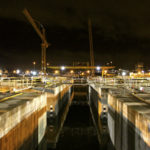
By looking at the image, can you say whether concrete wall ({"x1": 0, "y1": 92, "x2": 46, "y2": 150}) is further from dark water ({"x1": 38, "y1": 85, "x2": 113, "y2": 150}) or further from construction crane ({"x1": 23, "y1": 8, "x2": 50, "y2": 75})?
construction crane ({"x1": 23, "y1": 8, "x2": 50, "y2": 75})

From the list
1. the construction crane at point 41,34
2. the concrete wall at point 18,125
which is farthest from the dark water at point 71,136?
the construction crane at point 41,34

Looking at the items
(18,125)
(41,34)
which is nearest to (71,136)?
(18,125)

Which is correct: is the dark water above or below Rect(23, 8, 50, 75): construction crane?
below

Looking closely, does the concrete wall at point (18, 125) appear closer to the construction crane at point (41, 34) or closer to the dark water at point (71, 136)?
the dark water at point (71, 136)

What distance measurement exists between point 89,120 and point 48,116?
20.4 feet

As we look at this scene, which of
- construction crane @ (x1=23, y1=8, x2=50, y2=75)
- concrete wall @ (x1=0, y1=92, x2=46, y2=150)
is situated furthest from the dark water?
construction crane @ (x1=23, y1=8, x2=50, y2=75)

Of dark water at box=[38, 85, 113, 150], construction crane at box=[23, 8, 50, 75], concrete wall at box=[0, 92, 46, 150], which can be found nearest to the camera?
concrete wall at box=[0, 92, 46, 150]

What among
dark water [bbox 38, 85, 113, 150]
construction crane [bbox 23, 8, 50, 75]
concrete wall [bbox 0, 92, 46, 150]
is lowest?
dark water [bbox 38, 85, 113, 150]

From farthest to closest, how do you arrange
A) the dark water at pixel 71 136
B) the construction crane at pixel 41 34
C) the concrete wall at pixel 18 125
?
the construction crane at pixel 41 34 < the dark water at pixel 71 136 < the concrete wall at pixel 18 125

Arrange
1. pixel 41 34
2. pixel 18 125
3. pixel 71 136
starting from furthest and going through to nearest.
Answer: pixel 41 34 → pixel 71 136 → pixel 18 125

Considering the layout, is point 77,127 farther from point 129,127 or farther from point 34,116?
point 129,127

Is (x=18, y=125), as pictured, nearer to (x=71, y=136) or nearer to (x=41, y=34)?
(x=71, y=136)

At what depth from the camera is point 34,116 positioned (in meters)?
11.8

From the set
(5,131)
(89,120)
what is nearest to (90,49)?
(89,120)
